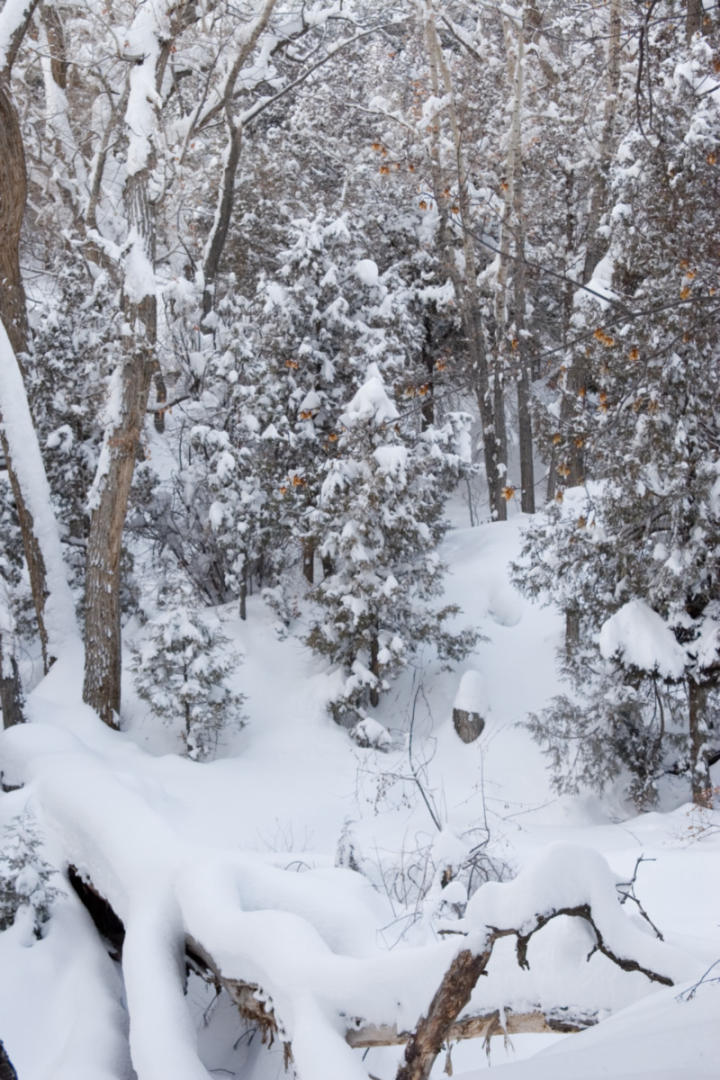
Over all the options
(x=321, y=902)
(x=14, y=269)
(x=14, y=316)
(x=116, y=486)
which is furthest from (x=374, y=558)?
(x=321, y=902)

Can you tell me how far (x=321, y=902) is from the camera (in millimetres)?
3959

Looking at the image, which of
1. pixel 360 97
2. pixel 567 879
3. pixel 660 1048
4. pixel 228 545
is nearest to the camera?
pixel 660 1048

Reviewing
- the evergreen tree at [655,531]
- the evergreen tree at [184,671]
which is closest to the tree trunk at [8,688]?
the evergreen tree at [184,671]

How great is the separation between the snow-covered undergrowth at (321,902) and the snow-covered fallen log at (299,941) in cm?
1

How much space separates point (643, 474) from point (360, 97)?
549 inches

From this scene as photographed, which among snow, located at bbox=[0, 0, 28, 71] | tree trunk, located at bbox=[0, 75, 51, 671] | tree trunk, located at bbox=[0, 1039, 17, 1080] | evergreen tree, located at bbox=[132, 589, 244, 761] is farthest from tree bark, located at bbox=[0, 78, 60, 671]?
tree trunk, located at bbox=[0, 1039, 17, 1080]

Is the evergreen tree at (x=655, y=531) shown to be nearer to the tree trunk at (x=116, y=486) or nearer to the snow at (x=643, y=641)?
the snow at (x=643, y=641)

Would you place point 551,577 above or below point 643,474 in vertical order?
below

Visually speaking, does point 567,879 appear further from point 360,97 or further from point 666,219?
point 360,97

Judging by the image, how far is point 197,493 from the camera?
42.8 ft

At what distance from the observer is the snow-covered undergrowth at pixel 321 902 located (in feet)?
9.41

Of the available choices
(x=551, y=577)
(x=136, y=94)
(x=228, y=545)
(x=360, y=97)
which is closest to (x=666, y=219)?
(x=551, y=577)

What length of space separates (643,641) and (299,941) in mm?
5715

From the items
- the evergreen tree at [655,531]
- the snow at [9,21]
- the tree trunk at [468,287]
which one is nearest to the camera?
the evergreen tree at [655,531]
